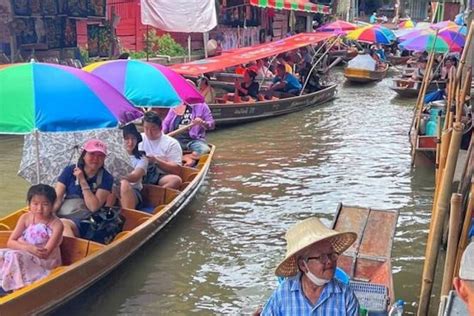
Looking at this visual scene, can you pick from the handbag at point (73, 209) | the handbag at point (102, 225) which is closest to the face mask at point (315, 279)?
the handbag at point (102, 225)

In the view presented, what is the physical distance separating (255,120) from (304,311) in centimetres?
1144

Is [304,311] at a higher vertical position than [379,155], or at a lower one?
higher

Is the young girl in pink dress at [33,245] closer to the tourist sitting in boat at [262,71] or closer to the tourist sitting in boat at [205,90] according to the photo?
the tourist sitting in boat at [205,90]

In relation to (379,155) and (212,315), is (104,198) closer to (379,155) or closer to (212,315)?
(212,315)

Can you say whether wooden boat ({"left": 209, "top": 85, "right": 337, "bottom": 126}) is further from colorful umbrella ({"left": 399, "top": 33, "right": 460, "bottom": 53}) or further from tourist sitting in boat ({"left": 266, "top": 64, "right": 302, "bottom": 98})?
colorful umbrella ({"left": 399, "top": 33, "right": 460, "bottom": 53})

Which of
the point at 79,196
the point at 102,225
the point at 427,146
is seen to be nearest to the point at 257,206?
the point at 427,146

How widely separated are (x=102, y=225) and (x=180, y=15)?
40.3 ft

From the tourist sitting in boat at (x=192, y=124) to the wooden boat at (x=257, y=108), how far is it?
2.97 m

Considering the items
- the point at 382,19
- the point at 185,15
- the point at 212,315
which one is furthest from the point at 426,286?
the point at 382,19

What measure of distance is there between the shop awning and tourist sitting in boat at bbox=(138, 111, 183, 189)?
423 cm

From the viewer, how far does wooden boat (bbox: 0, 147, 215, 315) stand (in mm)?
4926

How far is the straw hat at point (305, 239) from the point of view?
12.0ft

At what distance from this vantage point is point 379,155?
1225 centimetres

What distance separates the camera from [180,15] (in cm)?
1767
